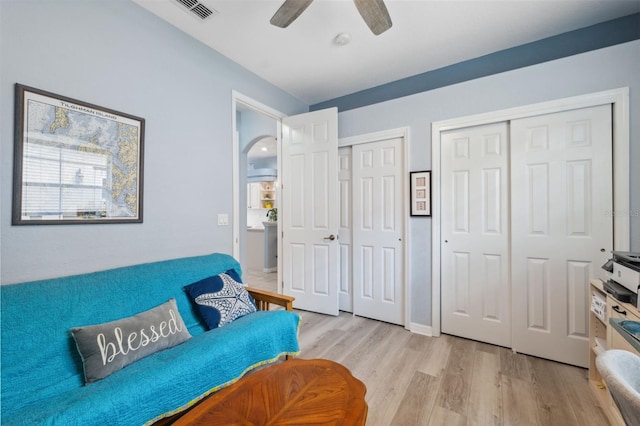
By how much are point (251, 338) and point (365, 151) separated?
90.3 inches

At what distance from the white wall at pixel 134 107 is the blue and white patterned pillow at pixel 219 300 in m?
0.42

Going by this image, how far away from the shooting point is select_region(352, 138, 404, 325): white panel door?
2830mm

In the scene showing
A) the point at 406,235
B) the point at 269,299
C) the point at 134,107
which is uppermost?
the point at 134,107

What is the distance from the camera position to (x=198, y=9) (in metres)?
1.89

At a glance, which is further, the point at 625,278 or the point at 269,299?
the point at 269,299

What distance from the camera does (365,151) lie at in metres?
3.03

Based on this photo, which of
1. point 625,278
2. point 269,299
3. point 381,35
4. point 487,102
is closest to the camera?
point 625,278

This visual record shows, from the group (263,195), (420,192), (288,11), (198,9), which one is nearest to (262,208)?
(263,195)

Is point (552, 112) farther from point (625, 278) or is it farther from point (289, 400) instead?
point (289, 400)

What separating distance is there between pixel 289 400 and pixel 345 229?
7.34ft

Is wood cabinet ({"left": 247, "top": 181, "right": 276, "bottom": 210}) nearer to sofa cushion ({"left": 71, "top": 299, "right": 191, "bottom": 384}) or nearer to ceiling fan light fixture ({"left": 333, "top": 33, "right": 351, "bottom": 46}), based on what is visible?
ceiling fan light fixture ({"left": 333, "top": 33, "right": 351, "bottom": 46})

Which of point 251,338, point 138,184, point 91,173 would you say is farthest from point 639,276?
point 91,173

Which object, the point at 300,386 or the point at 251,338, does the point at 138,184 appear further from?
the point at 300,386

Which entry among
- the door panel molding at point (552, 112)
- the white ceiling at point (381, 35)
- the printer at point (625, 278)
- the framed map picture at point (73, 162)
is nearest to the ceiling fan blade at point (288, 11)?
the white ceiling at point (381, 35)
